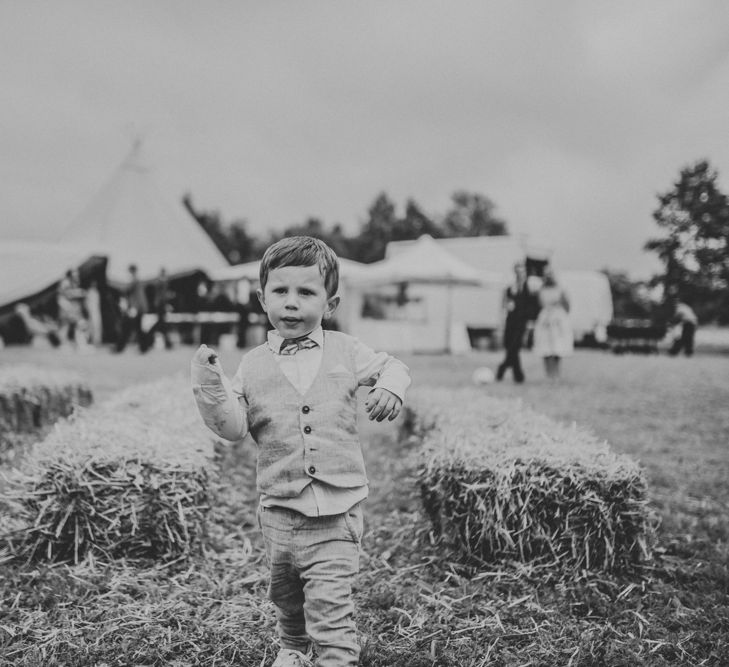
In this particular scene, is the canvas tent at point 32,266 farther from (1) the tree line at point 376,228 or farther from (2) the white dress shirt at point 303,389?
(1) the tree line at point 376,228

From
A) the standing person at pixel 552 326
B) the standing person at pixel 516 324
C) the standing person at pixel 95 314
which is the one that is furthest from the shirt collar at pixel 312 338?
the standing person at pixel 95 314

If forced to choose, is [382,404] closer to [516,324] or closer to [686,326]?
[516,324]

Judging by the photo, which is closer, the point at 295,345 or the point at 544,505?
the point at 295,345

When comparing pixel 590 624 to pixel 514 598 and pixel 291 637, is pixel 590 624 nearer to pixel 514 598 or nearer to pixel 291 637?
pixel 514 598

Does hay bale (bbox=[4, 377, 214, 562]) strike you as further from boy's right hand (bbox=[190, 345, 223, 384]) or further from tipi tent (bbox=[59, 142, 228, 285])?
tipi tent (bbox=[59, 142, 228, 285])

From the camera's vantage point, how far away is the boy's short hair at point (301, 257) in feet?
8.04

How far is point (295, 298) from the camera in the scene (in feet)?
8.06

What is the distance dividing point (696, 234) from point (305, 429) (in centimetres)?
1864

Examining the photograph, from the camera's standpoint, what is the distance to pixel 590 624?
2.96 metres

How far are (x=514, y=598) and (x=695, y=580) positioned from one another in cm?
103

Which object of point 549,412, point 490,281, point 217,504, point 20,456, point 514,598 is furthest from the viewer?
point 490,281

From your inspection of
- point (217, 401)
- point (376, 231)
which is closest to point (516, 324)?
point (217, 401)

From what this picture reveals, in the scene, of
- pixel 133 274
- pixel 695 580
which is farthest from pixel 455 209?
pixel 695 580

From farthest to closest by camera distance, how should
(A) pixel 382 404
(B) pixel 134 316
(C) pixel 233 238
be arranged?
(C) pixel 233 238, (B) pixel 134 316, (A) pixel 382 404
